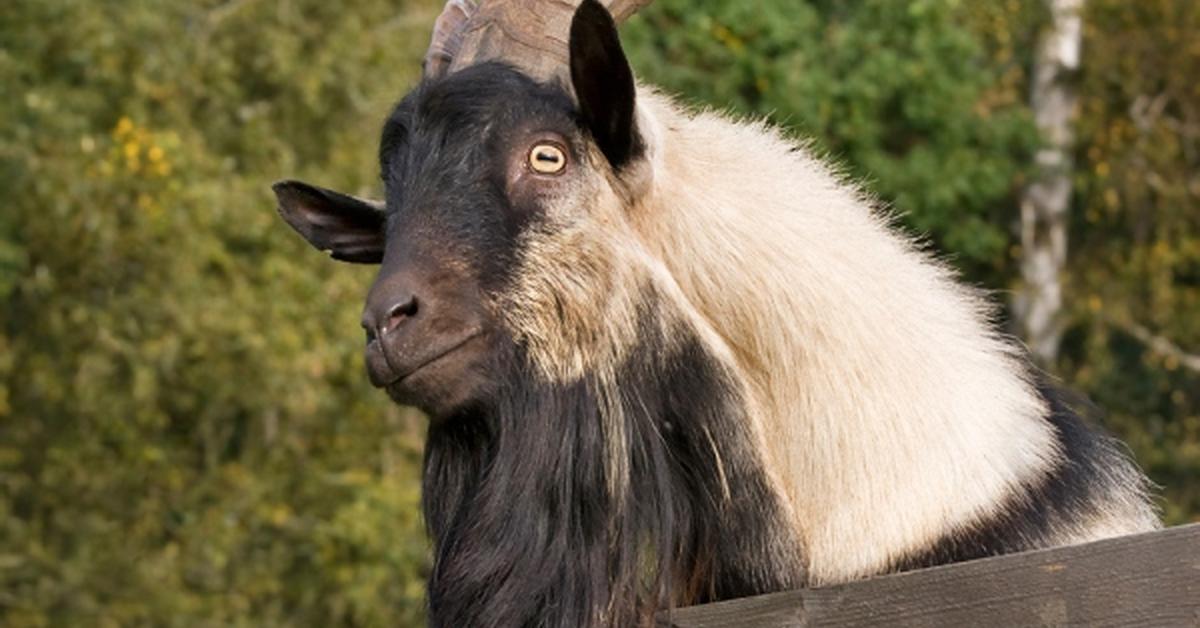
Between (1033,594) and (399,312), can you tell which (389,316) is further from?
(1033,594)

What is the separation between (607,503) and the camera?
187 inches

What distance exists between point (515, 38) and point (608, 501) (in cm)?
109

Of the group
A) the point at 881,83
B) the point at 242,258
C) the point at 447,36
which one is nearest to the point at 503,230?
the point at 447,36

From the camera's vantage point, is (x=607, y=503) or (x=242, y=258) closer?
(x=607, y=503)

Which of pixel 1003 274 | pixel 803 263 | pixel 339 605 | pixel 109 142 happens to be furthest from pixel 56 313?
pixel 803 263

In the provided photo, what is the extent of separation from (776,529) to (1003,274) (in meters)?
19.2

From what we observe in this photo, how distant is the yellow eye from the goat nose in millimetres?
453

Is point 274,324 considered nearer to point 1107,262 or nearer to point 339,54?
point 339,54

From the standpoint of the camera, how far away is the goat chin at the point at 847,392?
482cm

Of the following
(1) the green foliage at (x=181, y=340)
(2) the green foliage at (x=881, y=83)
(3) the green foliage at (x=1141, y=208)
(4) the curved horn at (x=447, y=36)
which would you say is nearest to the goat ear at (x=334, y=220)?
(4) the curved horn at (x=447, y=36)

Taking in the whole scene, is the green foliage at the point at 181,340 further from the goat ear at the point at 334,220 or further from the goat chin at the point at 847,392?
the goat chin at the point at 847,392

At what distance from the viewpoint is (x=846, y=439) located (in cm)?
489

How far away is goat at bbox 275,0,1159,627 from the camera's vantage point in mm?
4672

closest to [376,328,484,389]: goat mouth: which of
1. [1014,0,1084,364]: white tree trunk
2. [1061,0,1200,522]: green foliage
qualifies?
[1061,0,1200,522]: green foliage
